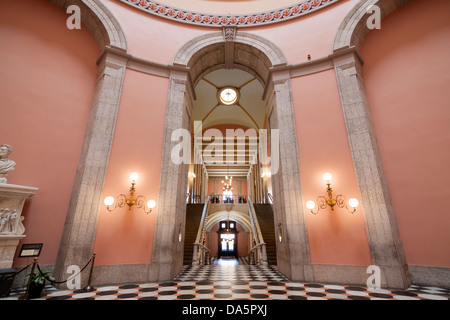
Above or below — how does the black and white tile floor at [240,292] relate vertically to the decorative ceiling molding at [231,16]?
below

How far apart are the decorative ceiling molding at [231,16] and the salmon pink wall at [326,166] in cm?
273

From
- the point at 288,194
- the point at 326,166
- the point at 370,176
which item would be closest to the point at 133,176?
the point at 288,194

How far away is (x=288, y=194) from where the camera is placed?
233 inches

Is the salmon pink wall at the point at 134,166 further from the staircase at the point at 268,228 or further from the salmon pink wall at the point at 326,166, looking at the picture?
the staircase at the point at 268,228

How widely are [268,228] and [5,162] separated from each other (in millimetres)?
10332

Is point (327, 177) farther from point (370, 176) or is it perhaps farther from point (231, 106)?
point (231, 106)

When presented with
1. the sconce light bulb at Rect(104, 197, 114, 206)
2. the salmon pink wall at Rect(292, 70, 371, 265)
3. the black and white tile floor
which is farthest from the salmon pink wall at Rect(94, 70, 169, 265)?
the salmon pink wall at Rect(292, 70, 371, 265)

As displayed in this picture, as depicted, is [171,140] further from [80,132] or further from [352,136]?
[352,136]

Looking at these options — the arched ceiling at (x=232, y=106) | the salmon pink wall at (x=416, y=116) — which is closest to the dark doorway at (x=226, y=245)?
the arched ceiling at (x=232, y=106)

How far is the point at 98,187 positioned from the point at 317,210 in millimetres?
5549

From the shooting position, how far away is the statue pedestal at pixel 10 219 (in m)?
4.23

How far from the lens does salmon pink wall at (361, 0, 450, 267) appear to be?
499 cm

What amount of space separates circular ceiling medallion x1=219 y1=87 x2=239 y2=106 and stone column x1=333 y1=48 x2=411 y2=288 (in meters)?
7.29

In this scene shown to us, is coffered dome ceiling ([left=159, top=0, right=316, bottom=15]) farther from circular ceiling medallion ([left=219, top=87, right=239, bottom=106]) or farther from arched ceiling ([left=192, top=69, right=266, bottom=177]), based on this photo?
circular ceiling medallion ([left=219, top=87, right=239, bottom=106])
